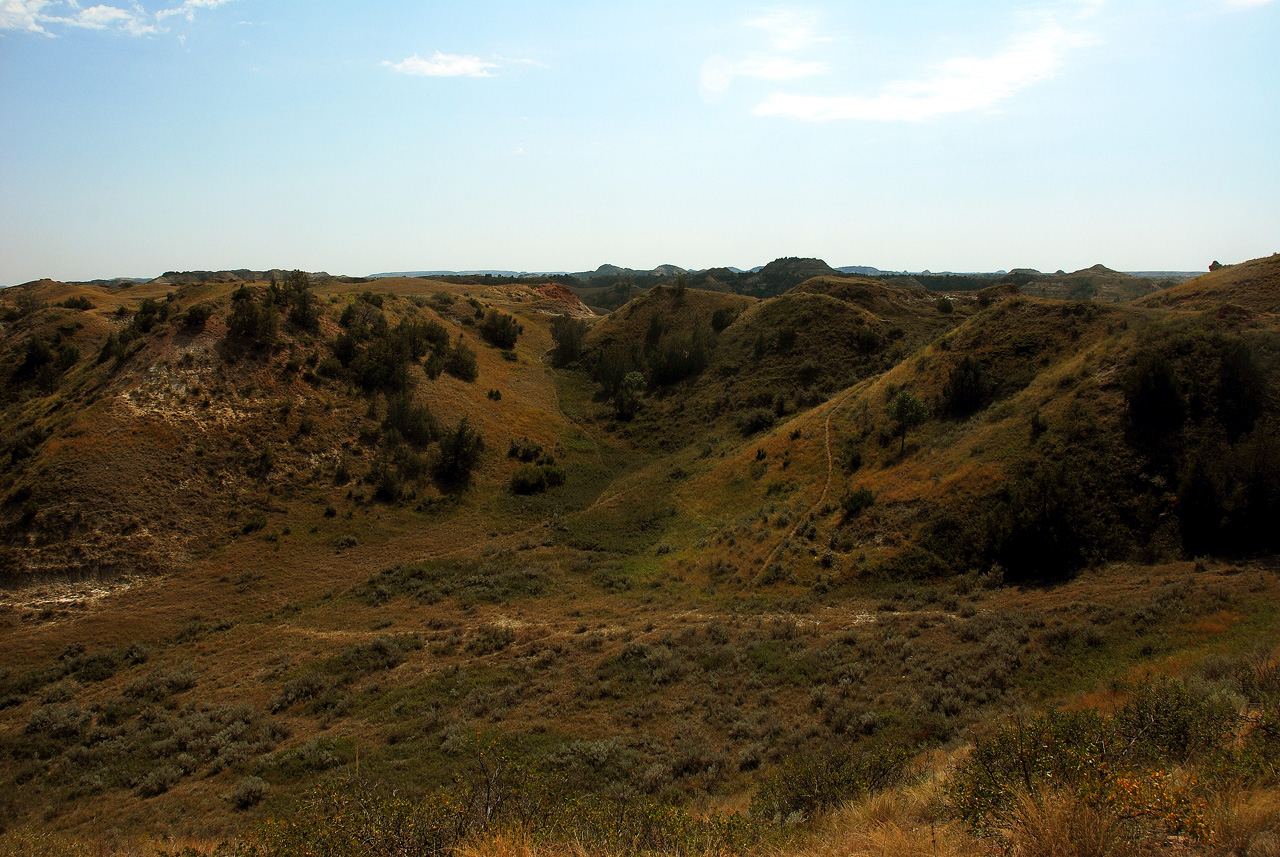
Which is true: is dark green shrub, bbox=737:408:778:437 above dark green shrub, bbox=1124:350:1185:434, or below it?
below

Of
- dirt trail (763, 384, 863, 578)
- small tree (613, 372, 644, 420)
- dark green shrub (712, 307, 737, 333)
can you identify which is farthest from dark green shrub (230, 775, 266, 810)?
dark green shrub (712, 307, 737, 333)

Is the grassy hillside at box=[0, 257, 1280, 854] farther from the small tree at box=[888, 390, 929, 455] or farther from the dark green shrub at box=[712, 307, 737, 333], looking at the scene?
the dark green shrub at box=[712, 307, 737, 333]

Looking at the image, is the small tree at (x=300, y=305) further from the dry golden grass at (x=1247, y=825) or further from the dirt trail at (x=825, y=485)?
the dry golden grass at (x=1247, y=825)

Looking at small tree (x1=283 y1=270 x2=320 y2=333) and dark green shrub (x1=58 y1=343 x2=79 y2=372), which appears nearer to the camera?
dark green shrub (x1=58 y1=343 x2=79 y2=372)

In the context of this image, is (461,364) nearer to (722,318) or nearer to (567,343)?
(567,343)

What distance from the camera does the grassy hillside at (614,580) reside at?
10.9 meters

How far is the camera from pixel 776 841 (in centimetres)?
773

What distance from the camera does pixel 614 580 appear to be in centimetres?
2798

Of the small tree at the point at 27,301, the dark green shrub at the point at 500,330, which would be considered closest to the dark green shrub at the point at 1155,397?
the dark green shrub at the point at 500,330

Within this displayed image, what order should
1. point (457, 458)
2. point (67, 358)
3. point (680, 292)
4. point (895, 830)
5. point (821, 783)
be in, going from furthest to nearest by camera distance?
1. point (680, 292)
2. point (67, 358)
3. point (457, 458)
4. point (821, 783)
5. point (895, 830)

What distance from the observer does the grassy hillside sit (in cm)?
1090

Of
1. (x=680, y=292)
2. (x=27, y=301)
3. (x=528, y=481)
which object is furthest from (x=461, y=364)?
Result: (x=27, y=301)

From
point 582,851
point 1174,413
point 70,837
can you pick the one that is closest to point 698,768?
point 582,851

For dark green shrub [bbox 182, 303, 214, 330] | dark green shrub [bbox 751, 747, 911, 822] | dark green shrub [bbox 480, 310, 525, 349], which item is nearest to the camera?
dark green shrub [bbox 751, 747, 911, 822]
